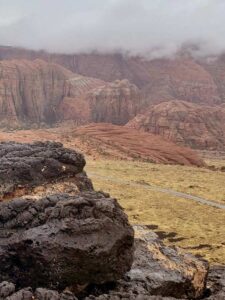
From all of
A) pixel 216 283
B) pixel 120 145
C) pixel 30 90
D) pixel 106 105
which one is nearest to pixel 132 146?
pixel 120 145

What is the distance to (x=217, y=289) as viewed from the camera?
16.2 meters

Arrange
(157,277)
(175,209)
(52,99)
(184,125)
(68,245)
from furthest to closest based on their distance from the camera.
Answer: (52,99), (184,125), (175,209), (157,277), (68,245)

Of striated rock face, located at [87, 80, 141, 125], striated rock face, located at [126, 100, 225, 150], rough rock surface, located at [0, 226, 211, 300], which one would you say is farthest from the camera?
striated rock face, located at [87, 80, 141, 125]

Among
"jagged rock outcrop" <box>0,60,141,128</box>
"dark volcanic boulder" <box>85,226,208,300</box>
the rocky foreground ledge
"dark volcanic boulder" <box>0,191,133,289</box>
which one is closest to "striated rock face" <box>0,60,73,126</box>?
"jagged rock outcrop" <box>0,60,141,128</box>

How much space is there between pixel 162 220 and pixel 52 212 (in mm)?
20410

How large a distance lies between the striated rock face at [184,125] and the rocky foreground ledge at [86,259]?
129941mm

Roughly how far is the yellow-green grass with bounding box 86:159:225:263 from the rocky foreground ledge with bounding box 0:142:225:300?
8098 mm

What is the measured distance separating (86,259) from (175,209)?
2545cm

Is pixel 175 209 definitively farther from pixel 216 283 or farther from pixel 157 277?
pixel 157 277

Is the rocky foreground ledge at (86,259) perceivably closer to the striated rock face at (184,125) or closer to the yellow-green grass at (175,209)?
the yellow-green grass at (175,209)

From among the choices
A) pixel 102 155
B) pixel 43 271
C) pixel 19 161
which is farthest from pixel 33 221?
pixel 102 155

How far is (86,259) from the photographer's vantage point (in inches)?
534

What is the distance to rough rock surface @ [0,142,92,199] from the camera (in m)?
24.5

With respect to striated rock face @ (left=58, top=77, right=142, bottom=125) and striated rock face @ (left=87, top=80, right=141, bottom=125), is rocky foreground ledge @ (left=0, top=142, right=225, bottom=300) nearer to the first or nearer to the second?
striated rock face @ (left=87, top=80, right=141, bottom=125)
